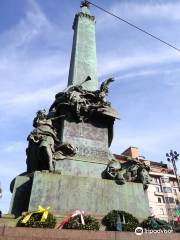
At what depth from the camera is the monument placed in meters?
9.67

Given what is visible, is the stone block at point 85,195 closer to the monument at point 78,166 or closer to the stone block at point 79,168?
the monument at point 78,166

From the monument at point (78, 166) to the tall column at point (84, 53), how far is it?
0.83 metres

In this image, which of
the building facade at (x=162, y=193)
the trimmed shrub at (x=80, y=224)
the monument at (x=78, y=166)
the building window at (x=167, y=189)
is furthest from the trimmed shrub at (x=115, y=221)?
the building window at (x=167, y=189)

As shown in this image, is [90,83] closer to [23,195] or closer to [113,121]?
[113,121]

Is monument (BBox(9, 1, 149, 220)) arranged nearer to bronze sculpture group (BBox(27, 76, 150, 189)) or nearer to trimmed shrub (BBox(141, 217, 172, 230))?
bronze sculpture group (BBox(27, 76, 150, 189))

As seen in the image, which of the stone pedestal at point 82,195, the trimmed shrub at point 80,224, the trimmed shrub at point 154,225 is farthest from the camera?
the stone pedestal at point 82,195

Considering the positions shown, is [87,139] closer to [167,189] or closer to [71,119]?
[71,119]

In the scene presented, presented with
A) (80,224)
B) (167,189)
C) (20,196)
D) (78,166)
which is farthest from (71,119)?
(167,189)

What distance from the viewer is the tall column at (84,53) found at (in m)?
15.4

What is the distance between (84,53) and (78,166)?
26.5 feet

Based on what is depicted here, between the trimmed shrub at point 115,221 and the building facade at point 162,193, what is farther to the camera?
the building facade at point 162,193

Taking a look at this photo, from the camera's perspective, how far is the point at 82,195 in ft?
32.2

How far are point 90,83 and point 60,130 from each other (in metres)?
3.89

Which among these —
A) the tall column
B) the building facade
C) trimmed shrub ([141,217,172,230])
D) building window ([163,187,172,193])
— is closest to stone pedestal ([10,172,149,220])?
trimmed shrub ([141,217,172,230])
